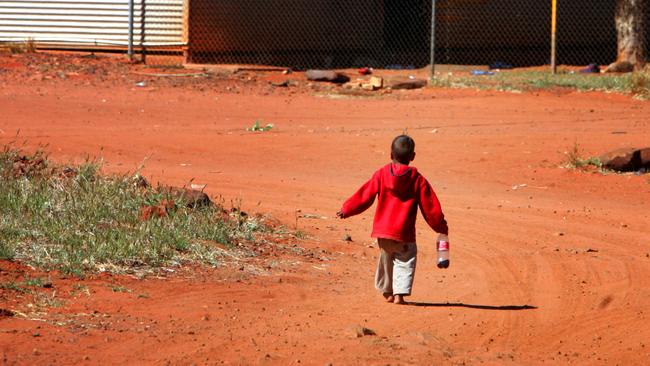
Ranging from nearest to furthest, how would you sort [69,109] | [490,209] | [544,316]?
1. [544,316]
2. [490,209]
3. [69,109]

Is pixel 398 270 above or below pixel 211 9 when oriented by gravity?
below

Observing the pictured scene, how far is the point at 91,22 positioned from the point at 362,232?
14489mm

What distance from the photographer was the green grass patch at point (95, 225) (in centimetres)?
734

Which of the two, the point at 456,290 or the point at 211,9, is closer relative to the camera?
the point at 456,290

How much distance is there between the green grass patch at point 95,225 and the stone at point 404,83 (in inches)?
441

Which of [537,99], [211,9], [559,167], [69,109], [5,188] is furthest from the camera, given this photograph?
[211,9]

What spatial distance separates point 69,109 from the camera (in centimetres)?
1711

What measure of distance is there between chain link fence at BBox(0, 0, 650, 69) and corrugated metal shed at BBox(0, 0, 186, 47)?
2cm

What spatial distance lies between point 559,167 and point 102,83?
961 centimetres

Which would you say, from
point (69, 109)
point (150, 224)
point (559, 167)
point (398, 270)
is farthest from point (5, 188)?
point (69, 109)

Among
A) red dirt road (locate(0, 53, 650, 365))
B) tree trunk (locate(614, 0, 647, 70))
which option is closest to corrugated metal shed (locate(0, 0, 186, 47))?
red dirt road (locate(0, 53, 650, 365))

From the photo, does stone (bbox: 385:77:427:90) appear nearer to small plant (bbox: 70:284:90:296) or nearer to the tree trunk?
the tree trunk

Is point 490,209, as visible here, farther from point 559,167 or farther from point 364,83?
point 364,83

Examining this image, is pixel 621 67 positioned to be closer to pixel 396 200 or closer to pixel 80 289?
pixel 396 200
